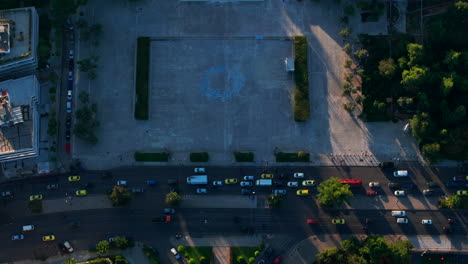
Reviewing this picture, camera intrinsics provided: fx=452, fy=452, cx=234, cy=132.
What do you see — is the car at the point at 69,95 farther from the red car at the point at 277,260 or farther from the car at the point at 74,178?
the red car at the point at 277,260

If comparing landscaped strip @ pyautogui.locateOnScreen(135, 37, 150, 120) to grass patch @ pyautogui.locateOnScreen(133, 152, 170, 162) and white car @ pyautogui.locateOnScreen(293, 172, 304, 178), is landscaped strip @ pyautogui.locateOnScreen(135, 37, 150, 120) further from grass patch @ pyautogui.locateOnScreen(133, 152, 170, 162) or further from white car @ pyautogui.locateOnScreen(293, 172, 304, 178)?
white car @ pyautogui.locateOnScreen(293, 172, 304, 178)

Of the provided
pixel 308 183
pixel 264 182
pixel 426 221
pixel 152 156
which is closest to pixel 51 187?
pixel 152 156

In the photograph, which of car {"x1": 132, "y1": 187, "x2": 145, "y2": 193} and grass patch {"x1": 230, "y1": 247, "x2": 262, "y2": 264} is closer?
grass patch {"x1": 230, "y1": 247, "x2": 262, "y2": 264}

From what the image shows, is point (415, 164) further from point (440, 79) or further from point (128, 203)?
point (128, 203)

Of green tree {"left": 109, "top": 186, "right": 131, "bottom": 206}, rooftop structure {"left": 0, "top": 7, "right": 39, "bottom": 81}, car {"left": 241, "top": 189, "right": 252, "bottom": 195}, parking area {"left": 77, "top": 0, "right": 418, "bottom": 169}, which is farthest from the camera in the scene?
parking area {"left": 77, "top": 0, "right": 418, "bottom": 169}

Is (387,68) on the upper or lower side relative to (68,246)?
upper

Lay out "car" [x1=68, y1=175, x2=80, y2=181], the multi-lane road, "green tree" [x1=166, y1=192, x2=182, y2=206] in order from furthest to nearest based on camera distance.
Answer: "car" [x1=68, y1=175, x2=80, y2=181]
the multi-lane road
"green tree" [x1=166, y1=192, x2=182, y2=206]

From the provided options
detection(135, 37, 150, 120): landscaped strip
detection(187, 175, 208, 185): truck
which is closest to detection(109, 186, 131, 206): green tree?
detection(187, 175, 208, 185): truck

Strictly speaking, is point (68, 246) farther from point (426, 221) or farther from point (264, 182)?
point (426, 221)
